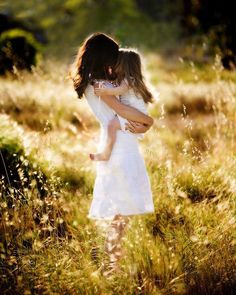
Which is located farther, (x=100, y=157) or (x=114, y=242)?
(x=100, y=157)

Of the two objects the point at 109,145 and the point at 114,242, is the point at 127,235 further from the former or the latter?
the point at 109,145

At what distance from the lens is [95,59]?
3.17 meters

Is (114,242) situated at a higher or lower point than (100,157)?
lower

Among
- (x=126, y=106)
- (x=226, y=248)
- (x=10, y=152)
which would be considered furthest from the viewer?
(x=10, y=152)

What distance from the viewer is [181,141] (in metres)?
5.74

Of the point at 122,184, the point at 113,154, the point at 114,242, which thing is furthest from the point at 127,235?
the point at 113,154

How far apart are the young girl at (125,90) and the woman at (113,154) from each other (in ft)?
0.13

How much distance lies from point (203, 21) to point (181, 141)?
817cm

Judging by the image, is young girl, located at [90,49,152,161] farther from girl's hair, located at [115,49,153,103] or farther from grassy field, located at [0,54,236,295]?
grassy field, located at [0,54,236,295]

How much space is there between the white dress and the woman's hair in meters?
0.12

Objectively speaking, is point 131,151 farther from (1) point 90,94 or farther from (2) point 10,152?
(2) point 10,152

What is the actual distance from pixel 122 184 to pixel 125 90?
0.56 metres

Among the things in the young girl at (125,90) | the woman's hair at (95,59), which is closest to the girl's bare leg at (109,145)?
the young girl at (125,90)

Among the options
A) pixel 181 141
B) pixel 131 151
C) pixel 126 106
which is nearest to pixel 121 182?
pixel 131 151
